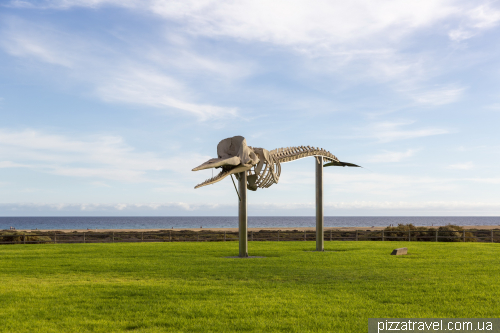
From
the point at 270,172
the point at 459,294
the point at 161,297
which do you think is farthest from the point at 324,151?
the point at 161,297

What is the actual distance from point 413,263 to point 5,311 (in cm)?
1223

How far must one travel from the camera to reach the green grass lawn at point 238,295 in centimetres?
709

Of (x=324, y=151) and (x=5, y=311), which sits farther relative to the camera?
(x=324, y=151)

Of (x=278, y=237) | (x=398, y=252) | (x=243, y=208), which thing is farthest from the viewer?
(x=278, y=237)

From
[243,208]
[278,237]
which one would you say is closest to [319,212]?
[243,208]

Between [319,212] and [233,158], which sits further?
[319,212]

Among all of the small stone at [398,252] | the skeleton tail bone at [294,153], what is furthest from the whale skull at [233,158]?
the small stone at [398,252]

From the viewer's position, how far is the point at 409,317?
7270mm

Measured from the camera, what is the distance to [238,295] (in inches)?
356

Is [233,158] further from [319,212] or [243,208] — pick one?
[319,212]

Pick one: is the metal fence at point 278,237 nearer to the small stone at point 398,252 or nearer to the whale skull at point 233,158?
the small stone at point 398,252

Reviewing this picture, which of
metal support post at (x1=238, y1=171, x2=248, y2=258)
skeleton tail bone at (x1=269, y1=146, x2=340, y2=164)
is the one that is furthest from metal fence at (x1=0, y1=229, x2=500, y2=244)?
metal support post at (x1=238, y1=171, x2=248, y2=258)

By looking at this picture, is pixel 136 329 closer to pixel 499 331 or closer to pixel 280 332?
pixel 280 332

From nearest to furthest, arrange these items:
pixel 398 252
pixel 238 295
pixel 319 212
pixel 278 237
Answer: pixel 238 295
pixel 398 252
pixel 319 212
pixel 278 237
